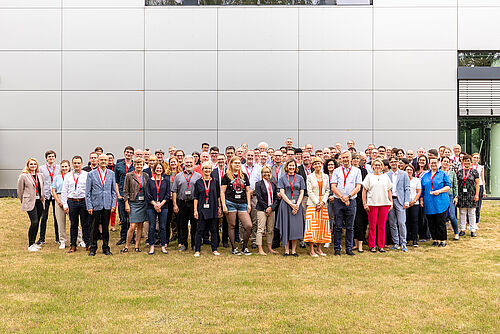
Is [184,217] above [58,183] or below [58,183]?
below

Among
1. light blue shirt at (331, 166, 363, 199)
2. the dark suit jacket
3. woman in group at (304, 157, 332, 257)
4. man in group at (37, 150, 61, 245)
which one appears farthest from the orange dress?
man in group at (37, 150, 61, 245)

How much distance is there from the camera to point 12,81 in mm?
15523

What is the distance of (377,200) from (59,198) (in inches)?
260

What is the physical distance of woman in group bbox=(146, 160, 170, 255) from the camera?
8484 mm

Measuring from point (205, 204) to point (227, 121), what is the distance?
7367 mm

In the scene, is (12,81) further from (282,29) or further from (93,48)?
(282,29)

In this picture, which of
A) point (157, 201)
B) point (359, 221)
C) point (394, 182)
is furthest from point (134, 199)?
point (394, 182)

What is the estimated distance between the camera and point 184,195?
28.6 ft

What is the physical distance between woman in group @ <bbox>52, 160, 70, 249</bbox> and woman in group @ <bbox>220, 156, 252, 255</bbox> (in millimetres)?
3370

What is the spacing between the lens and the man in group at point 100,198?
8.38 meters

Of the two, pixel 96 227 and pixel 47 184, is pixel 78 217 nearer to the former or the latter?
pixel 96 227

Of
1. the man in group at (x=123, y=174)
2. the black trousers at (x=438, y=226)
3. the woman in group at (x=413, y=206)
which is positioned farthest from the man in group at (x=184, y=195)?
the black trousers at (x=438, y=226)

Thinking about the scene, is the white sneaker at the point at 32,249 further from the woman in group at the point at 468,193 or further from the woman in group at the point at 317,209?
the woman in group at the point at 468,193

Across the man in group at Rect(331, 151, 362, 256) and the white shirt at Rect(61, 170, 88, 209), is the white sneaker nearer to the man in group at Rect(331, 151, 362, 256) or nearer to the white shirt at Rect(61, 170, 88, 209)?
the white shirt at Rect(61, 170, 88, 209)
